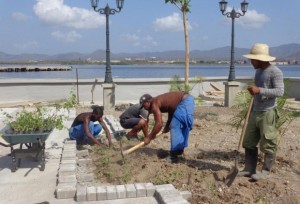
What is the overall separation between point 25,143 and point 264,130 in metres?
3.31

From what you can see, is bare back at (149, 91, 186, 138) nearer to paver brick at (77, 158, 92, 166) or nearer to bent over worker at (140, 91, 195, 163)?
bent over worker at (140, 91, 195, 163)

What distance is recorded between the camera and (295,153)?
7043 mm

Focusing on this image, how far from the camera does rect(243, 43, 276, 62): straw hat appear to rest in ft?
17.3

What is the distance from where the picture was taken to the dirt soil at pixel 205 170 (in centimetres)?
496

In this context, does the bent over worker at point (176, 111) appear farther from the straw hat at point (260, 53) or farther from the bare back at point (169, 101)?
the straw hat at point (260, 53)

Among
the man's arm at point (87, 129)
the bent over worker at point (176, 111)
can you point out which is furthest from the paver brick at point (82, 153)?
the bent over worker at point (176, 111)

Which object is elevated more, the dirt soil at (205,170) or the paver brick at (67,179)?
the paver brick at (67,179)

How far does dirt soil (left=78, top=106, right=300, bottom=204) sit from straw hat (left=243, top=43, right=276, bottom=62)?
1557 mm

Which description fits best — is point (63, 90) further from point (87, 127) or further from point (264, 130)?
point (264, 130)

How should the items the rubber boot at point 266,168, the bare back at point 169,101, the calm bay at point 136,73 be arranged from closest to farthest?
the rubber boot at point 266,168
the bare back at point 169,101
the calm bay at point 136,73

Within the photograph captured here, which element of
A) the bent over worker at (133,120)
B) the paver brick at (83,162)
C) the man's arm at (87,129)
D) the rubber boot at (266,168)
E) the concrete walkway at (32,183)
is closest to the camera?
the concrete walkway at (32,183)

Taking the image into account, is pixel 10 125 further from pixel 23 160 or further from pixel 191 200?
pixel 191 200

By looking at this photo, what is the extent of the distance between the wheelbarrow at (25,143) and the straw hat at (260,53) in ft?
9.88

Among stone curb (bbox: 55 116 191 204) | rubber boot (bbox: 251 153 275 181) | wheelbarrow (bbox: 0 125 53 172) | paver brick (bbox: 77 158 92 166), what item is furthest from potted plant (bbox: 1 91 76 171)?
rubber boot (bbox: 251 153 275 181)
